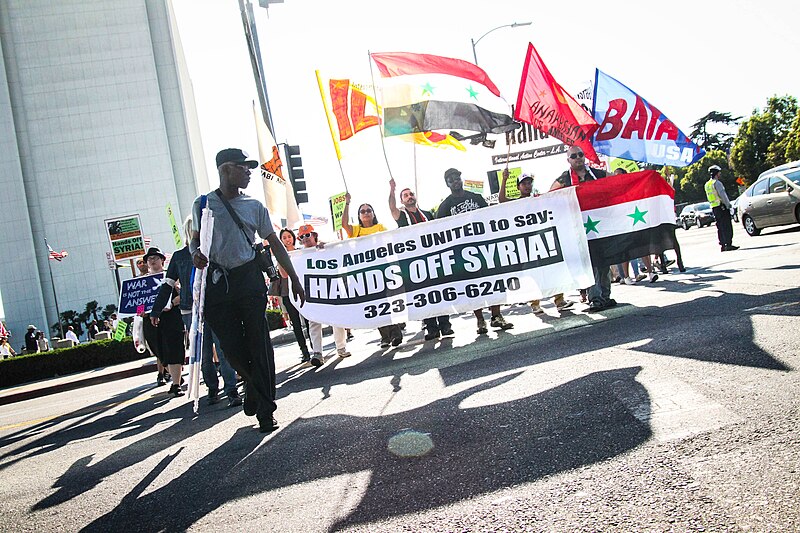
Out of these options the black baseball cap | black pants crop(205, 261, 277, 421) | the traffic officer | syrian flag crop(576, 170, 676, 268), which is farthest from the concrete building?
black pants crop(205, 261, 277, 421)

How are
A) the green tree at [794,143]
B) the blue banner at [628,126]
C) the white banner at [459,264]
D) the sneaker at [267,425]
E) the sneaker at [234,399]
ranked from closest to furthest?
1. the sneaker at [267,425]
2. the sneaker at [234,399]
3. the white banner at [459,264]
4. the blue banner at [628,126]
5. the green tree at [794,143]

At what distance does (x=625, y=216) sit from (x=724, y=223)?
6.71 meters

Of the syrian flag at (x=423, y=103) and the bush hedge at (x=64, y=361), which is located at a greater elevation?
the syrian flag at (x=423, y=103)

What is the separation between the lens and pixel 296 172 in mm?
18406

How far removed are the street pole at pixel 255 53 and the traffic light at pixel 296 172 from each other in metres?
1.65

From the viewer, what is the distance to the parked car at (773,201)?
16.5 m

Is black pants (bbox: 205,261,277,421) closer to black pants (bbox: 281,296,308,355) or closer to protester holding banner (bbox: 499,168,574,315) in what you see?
black pants (bbox: 281,296,308,355)

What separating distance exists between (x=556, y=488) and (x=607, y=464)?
31 cm

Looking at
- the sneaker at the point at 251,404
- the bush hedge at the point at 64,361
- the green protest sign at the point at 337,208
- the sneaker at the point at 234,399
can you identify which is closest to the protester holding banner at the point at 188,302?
the sneaker at the point at 234,399

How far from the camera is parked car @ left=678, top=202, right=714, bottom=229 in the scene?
144 ft

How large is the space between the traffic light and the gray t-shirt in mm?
13083

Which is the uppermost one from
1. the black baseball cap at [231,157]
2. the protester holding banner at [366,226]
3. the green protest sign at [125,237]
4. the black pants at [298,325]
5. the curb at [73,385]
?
the green protest sign at [125,237]

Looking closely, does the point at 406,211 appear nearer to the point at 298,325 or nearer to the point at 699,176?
the point at 298,325

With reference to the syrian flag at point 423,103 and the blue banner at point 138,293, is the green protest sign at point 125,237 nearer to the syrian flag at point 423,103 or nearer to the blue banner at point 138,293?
the blue banner at point 138,293
